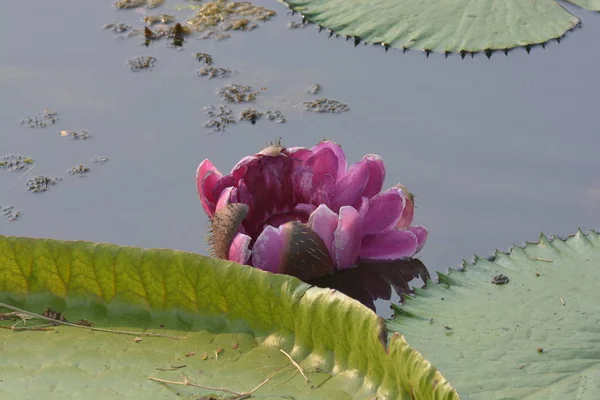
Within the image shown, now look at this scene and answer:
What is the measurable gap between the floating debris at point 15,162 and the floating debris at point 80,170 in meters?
0.13

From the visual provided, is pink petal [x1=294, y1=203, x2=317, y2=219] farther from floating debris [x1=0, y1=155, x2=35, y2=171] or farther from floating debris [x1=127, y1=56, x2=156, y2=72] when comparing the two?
floating debris [x1=127, y1=56, x2=156, y2=72]

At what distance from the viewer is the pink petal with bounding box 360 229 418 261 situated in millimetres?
2391

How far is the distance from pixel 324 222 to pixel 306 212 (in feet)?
0.30

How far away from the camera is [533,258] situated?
2.28 metres

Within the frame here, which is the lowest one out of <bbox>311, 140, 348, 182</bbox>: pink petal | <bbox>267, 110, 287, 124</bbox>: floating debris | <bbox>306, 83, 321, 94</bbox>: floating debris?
<bbox>267, 110, 287, 124</bbox>: floating debris

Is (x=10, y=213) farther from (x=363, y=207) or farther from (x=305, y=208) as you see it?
(x=363, y=207)

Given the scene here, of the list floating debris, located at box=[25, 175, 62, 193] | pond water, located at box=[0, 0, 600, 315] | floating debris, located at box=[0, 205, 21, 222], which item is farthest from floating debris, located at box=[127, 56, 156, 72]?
floating debris, located at box=[0, 205, 21, 222]

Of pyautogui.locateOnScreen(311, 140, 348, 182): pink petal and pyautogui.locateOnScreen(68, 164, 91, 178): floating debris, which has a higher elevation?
pyautogui.locateOnScreen(311, 140, 348, 182): pink petal

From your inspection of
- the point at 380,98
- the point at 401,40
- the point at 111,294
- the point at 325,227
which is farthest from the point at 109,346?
the point at 401,40

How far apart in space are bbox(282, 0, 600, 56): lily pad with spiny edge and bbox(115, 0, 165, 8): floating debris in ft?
2.68

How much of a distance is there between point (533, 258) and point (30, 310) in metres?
1.13

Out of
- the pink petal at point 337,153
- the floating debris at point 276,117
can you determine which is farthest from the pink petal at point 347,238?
the floating debris at point 276,117

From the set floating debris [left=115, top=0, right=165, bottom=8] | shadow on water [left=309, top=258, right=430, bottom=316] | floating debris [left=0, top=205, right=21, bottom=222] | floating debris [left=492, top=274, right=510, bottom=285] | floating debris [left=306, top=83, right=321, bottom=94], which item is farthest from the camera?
floating debris [left=115, top=0, right=165, bottom=8]

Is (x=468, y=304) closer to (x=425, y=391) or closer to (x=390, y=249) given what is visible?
(x=390, y=249)
